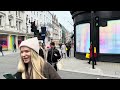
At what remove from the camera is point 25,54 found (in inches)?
63.2

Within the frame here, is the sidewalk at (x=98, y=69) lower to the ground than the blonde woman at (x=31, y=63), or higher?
lower

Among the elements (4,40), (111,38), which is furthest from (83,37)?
(4,40)

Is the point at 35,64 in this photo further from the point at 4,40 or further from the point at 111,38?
the point at 4,40

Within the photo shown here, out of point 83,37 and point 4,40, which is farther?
point 4,40

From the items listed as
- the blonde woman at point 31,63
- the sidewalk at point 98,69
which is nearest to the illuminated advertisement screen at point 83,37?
the sidewalk at point 98,69

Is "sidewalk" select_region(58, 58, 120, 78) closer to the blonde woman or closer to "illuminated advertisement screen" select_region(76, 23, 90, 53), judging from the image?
"illuminated advertisement screen" select_region(76, 23, 90, 53)

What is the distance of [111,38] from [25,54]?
12662 millimetres

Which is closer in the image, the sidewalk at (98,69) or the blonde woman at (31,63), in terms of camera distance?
the blonde woman at (31,63)

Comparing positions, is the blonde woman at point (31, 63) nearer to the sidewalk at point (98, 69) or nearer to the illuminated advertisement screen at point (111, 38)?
the sidewalk at point (98, 69)

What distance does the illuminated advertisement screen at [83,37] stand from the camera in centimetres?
1528

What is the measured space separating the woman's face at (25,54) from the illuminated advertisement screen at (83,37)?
13.8m

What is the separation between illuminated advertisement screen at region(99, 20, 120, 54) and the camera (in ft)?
44.6

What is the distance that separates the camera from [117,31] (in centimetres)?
1361

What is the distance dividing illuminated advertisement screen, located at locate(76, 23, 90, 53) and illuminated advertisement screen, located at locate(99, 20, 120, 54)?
49.6 inches
